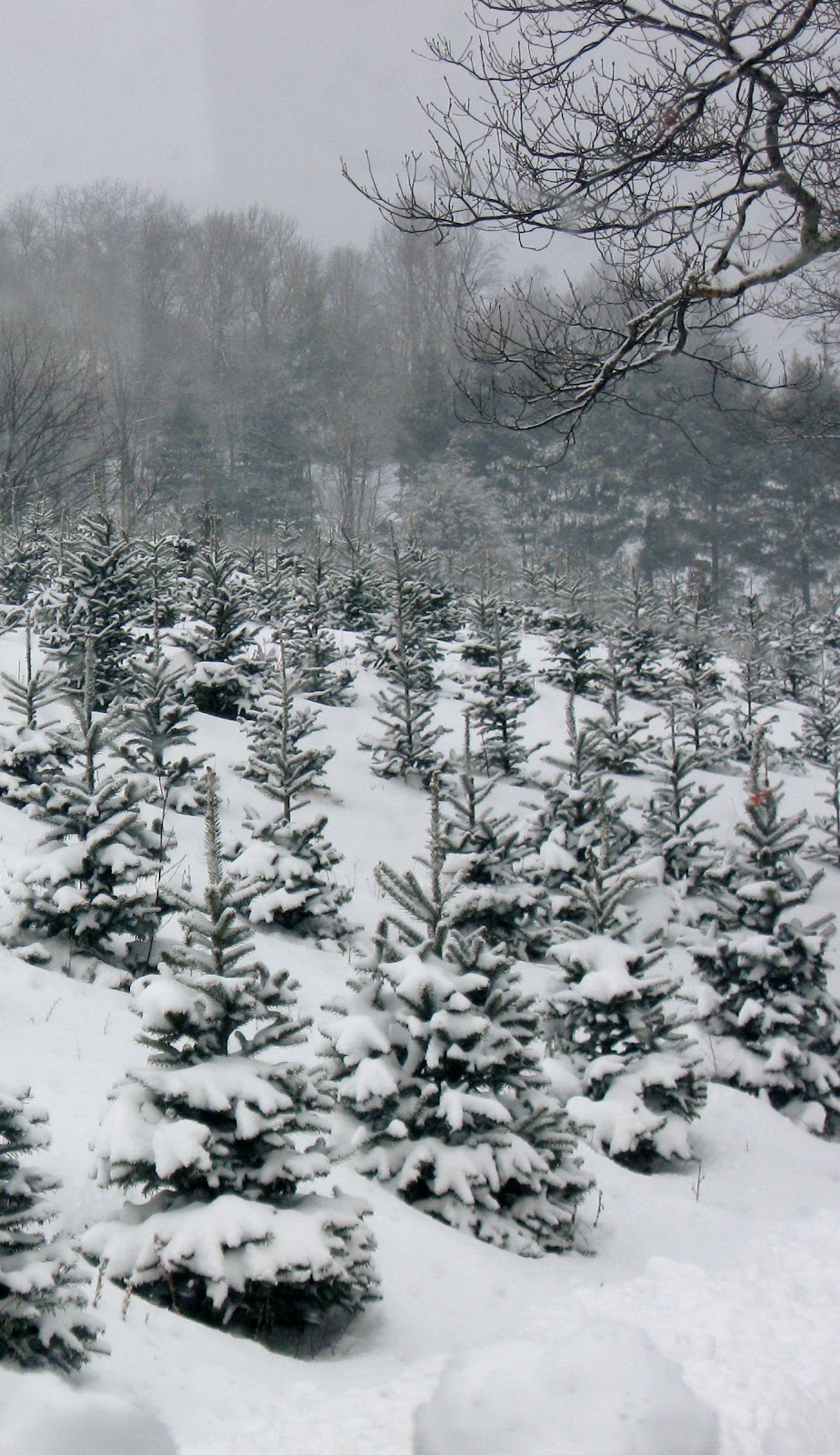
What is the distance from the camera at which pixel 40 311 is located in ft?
143

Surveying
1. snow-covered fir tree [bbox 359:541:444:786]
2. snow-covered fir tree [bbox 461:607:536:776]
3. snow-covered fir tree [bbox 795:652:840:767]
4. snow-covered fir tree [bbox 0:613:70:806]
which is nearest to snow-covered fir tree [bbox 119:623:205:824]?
snow-covered fir tree [bbox 0:613:70:806]

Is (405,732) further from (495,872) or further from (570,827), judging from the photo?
(495,872)

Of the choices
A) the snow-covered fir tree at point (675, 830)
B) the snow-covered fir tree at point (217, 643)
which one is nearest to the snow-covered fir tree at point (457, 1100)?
the snow-covered fir tree at point (675, 830)

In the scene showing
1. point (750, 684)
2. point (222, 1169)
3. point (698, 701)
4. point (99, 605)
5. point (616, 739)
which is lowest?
point (222, 1169)

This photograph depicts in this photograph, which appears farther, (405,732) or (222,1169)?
(405,732)

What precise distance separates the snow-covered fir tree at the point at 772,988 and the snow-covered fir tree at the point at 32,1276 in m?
5.98

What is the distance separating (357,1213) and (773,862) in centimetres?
521

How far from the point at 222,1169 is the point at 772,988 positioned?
5.55m

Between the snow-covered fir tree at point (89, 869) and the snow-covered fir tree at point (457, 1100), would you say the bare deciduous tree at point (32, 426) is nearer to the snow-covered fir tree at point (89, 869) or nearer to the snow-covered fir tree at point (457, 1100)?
the snow-covered fir tree at point (89, 869)

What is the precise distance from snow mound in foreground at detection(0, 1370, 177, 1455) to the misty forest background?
2465 cm

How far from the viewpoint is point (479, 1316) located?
13.4ft

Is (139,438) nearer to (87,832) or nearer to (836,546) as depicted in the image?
Answer: (836,546)

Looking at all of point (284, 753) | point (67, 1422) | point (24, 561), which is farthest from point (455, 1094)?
point (24, 561)

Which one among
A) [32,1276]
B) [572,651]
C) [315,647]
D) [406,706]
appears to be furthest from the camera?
[572,651]
